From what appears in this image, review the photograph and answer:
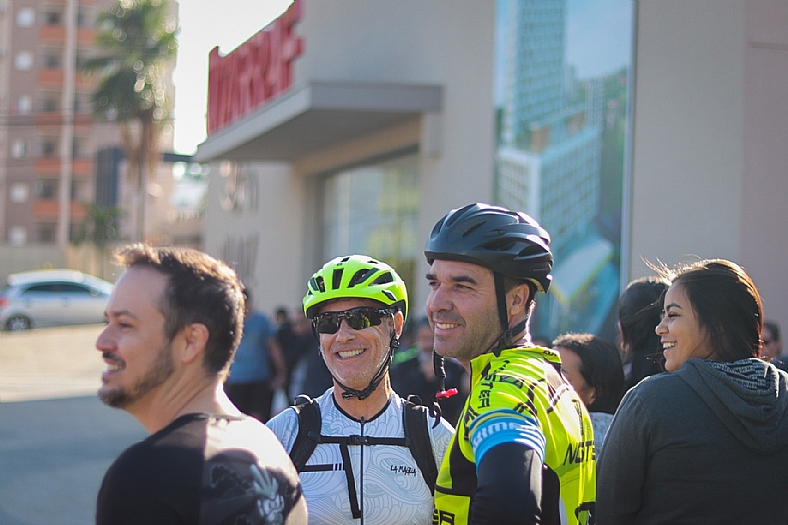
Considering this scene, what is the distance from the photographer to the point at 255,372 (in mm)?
10023

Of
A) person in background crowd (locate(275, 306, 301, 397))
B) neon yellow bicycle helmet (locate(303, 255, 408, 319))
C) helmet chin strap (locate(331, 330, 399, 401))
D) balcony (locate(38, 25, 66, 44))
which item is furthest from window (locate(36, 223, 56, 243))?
helmet chin strap (locate(331, 330, 399, 401))

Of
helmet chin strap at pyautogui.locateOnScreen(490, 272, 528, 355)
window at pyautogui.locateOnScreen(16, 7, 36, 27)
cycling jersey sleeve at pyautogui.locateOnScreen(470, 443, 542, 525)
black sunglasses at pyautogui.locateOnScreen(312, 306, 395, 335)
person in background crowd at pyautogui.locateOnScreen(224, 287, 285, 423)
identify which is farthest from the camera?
window at pyautogui.locateOnScreen(16, 7, 36, 27)

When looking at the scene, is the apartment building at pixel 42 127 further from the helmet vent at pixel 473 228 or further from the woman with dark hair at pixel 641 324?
the helmet vent at pixel 473 228

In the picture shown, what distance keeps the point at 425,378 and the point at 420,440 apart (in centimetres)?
383

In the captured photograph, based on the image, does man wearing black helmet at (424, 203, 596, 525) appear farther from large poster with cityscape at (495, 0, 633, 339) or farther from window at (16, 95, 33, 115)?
window at (16, 95, 33, 115)

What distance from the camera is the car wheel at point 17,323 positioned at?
3116 centimetres

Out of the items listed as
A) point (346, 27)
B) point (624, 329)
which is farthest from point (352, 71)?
point (624, 329)

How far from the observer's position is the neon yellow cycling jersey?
2078 mm

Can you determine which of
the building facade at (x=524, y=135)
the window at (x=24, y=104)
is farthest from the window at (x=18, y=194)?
the building facade at (x=524, y=135)

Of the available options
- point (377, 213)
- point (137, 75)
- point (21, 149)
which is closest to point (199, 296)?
point (377, 213)

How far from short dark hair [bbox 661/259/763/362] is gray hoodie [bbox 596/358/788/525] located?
0.29 feet

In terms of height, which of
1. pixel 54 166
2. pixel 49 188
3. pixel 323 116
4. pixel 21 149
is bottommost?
pixel 323 116

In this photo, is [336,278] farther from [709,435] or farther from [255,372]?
[255,372]

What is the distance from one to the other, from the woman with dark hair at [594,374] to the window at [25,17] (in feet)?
224
